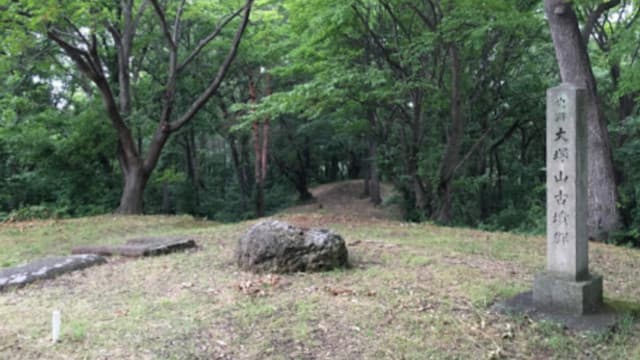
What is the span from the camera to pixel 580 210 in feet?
13.6

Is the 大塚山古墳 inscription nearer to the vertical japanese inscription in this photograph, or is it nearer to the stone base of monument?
the vertical japanese inscription

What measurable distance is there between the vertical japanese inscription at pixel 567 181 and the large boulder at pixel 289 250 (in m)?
2.07

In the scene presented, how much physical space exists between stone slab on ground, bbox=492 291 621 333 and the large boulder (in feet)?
5.61

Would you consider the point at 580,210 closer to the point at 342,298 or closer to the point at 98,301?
the point at 342,298

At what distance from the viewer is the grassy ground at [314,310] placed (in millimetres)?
3545

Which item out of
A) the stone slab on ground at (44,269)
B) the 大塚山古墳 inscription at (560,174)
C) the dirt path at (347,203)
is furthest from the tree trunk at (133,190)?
Result: the 大塚山古墳 inscription at (560,174)

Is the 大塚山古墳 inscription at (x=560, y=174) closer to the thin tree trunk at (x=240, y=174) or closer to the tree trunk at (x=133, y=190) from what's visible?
the tree trunk at (x=133, y=190)

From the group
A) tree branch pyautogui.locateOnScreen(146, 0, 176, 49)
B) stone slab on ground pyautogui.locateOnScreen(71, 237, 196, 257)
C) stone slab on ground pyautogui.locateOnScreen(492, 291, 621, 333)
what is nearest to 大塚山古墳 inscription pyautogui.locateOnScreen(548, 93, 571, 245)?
stone slab on ground pyautogui.locateOnScreen(492, 291, 621, 333)

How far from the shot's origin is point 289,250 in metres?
5.25

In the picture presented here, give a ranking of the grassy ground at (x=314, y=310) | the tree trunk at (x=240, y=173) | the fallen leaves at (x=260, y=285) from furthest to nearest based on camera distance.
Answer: the tree trunk at (x=240, y=173) → the fallen leaves at (x=260, y=285) → the grassy ground at (x=314, y=310)

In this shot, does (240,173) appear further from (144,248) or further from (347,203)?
(144,248)

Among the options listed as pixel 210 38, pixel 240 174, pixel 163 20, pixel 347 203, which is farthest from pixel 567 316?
pixel 347 203

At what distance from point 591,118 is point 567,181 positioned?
14.9 feet

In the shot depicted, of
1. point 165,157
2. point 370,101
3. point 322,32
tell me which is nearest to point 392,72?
point 370,101
